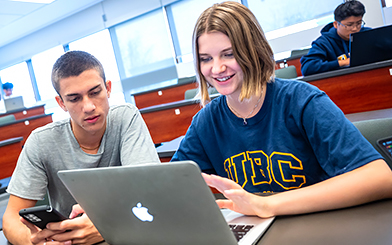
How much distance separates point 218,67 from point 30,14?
7.55 meters

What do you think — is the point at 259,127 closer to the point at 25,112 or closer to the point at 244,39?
the point at 244,39

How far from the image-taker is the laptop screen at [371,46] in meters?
2.28

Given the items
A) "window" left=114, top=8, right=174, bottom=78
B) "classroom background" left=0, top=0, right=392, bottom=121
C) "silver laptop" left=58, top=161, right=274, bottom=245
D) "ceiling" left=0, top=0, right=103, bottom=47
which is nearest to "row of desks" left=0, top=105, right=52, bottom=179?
"classroom background" left=0, top=0, right=392, bottom=121

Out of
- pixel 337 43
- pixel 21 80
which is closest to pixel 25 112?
pixel 21 80

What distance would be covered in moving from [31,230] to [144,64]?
283 inches

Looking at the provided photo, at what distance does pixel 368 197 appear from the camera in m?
0.74

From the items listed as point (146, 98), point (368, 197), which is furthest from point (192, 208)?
point (146, 98)

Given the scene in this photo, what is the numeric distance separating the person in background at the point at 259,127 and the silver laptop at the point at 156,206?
0.46 feet

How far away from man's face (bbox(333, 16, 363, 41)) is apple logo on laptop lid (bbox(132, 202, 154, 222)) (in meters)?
2.52

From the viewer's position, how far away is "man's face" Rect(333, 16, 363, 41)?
2641 mm

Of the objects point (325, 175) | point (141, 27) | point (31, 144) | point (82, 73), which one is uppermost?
point (141, 27)

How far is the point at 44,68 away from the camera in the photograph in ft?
32.2

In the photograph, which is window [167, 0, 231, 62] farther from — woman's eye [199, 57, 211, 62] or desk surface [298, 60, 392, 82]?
woman's eye [199, 57, 211, 62]

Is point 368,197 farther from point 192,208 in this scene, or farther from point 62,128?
point 62,128
